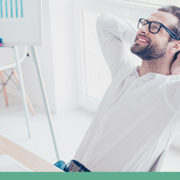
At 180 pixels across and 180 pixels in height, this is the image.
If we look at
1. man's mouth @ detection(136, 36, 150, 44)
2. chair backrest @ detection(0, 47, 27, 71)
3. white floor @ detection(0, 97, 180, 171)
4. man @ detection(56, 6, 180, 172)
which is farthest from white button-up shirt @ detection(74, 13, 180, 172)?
chair backrest @ detection(0, 47, 27, 71)

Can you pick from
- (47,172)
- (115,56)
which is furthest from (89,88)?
(47,172)

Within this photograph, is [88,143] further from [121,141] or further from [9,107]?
[9,107]

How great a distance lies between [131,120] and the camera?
1.13m

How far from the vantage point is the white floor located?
2275 millimetres

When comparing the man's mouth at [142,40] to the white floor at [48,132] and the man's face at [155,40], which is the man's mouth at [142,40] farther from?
the white floor at [48,132]

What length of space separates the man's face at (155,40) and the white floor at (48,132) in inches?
43.9

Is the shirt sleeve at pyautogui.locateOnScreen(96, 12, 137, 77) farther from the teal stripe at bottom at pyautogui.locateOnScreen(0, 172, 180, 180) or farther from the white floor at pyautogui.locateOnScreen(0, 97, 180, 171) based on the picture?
the white floor at pyautogui.locateOnScreen(0, 97, 180, 171)

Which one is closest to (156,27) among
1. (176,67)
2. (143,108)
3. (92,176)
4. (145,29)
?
(145,29)

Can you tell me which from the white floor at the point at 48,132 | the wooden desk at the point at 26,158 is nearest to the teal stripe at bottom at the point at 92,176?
the wooden desk at the point at 26,158

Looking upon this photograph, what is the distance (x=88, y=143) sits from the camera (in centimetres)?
128

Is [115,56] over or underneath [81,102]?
over

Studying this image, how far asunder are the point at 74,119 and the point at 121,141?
1.68m

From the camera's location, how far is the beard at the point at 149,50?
3.65ft

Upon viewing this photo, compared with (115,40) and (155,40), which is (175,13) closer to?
(155,40)
